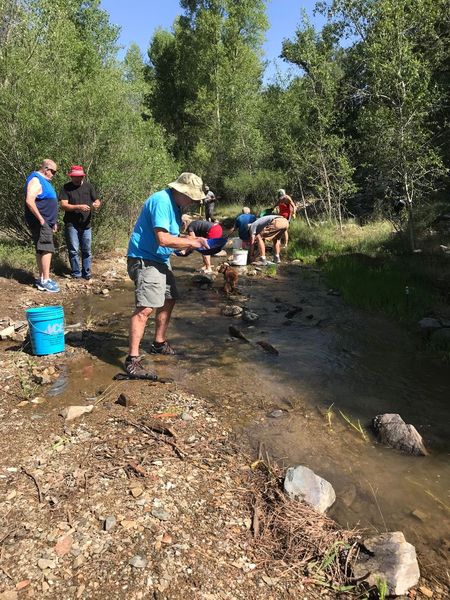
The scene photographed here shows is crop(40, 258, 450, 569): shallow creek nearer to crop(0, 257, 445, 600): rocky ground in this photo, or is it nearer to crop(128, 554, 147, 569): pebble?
crop(0, 257, 445, 600): rocky ground

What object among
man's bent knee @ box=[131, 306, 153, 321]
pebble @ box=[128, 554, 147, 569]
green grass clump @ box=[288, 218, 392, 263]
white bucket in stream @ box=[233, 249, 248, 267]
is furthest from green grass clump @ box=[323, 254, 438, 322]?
pebble @ box=[128, 554, 147, 569]

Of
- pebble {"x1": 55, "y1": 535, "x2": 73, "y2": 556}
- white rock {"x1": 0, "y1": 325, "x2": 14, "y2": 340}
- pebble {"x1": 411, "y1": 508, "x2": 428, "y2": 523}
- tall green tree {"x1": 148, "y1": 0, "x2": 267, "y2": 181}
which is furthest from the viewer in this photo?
tall green tree {"x1": 148, "y1": 0, "x2": 267, "y2": 181}

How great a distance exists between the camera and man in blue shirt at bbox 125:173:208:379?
13.7 feet

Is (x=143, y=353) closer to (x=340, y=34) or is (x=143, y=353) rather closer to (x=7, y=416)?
(x=7, y=416)

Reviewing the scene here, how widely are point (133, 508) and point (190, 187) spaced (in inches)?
108

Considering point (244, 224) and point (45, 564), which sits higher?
point (244, 224)

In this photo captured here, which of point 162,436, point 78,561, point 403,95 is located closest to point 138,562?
point 78,561

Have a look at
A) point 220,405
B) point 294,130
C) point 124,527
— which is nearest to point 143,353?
point 220,405

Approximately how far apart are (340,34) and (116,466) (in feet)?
50.6

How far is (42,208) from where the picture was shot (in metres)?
7.09

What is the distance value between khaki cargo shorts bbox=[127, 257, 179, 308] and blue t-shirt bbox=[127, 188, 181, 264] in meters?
0.07

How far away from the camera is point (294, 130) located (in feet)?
53.4

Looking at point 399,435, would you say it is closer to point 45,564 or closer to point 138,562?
point 138,562

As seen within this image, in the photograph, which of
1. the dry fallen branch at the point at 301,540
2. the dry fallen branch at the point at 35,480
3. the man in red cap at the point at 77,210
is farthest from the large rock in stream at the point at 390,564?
the man in red cap at the point at 77,210
